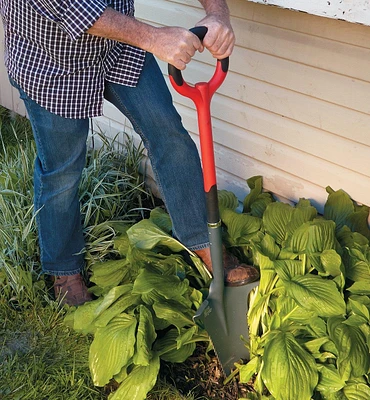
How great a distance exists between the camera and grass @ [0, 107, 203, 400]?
2.57m

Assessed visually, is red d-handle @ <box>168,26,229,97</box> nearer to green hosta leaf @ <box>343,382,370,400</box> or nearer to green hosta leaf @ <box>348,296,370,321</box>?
green hosta leaf @ <box>348,296,370,321</box>

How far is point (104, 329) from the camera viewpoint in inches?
97.0

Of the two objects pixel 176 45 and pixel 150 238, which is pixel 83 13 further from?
pixel 150 238

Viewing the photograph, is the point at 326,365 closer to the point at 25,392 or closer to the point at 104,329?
the point at 104,329

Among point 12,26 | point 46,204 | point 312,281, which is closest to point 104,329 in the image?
point 46,204

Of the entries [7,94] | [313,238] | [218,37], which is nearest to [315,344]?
[313,238]

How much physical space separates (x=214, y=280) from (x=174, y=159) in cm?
44

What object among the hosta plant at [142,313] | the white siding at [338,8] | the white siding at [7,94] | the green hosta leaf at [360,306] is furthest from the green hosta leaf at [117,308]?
the white siding at [7,94]

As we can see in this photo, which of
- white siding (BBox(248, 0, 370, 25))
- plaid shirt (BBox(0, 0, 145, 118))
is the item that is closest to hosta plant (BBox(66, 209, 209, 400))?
plaid shirt (BBox(0, 0, 145, 118))

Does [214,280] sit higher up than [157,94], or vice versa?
[157,94]

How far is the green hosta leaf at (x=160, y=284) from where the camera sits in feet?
7.92

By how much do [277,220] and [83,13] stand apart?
107 centimetres

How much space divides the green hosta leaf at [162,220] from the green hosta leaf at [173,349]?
19.2 inches

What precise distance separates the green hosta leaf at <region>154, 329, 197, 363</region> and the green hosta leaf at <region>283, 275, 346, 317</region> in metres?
0.47
